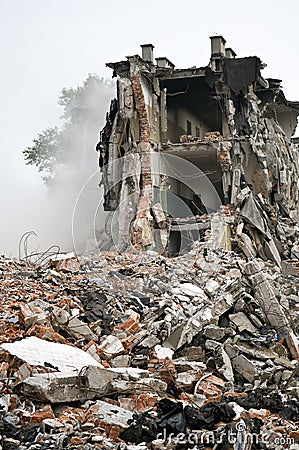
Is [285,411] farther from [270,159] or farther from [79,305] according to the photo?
[270,159]

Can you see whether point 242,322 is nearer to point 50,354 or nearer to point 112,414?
point 50,354

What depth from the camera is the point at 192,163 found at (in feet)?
75.8

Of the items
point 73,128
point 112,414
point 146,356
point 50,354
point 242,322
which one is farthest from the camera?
point 73,128

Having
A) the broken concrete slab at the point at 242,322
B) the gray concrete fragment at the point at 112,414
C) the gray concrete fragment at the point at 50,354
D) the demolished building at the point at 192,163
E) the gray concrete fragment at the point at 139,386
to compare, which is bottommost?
the gray concrete fragment at the point at 112,414

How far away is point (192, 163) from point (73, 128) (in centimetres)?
1874

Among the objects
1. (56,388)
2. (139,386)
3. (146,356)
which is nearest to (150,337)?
(146,356)

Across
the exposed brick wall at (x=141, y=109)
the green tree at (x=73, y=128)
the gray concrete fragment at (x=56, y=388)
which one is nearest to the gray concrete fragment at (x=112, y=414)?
the gray concrete fragment at (x=56, y=388)

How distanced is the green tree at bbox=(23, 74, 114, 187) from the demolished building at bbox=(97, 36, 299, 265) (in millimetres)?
13574

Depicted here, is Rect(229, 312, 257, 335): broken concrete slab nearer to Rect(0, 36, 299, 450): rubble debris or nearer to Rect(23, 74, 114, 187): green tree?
Rect(0, 36, 299, 450): rubble debris

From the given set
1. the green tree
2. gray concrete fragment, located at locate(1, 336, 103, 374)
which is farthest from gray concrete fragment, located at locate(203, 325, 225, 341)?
the green tree

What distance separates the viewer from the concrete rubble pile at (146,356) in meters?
6.20

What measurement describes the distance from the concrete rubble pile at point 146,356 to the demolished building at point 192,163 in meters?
6.43

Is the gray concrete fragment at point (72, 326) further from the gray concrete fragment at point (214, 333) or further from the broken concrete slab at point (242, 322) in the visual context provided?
the broken concrete slab at point (242, 322)

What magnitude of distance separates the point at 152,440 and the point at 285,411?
1413 millimetres
